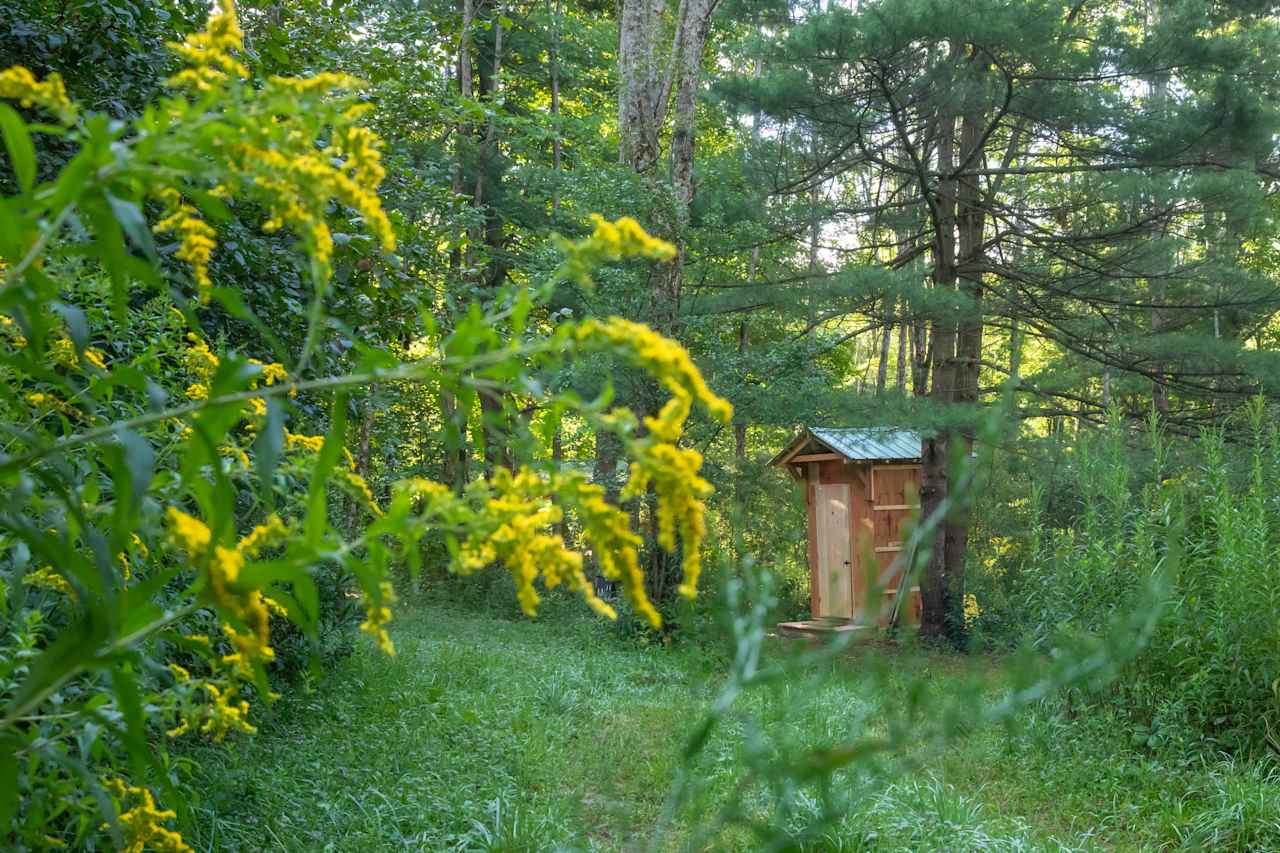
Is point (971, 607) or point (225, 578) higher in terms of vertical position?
point (225, 578)

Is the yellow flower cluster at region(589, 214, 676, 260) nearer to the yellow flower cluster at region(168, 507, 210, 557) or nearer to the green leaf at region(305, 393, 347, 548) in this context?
the green leaf at region(305, 393, 347, 548)

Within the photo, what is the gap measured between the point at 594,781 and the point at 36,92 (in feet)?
14.1

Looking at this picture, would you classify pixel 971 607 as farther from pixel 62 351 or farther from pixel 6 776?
pixel 6 776

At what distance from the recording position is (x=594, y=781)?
15.5ft

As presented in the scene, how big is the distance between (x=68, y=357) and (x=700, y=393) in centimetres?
125

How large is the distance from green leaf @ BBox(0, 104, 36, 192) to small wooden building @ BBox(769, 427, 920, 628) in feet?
38.9

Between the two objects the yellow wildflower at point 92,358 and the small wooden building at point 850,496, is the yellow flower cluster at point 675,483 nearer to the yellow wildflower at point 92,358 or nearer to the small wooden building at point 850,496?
the yellow wildflower at point 92,358

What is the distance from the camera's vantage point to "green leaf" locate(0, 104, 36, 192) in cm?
84

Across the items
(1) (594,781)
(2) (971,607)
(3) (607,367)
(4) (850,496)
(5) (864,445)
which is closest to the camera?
(1) (594,781)

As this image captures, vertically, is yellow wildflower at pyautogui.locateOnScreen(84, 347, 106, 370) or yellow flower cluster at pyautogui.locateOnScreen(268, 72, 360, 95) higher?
yellow flower cluster at pyautogui.locateOnScreen(268, 72, 360, 95)

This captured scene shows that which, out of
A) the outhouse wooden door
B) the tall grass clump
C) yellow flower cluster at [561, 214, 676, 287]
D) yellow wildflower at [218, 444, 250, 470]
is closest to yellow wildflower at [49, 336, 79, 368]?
yellow wildflower at [218, 444, 250, 470]

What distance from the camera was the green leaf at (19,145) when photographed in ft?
2.74

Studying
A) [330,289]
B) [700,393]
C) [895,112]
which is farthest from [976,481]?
[895,112]

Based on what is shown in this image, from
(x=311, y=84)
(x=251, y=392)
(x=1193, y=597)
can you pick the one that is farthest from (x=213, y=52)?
(x=1193, y=597)
